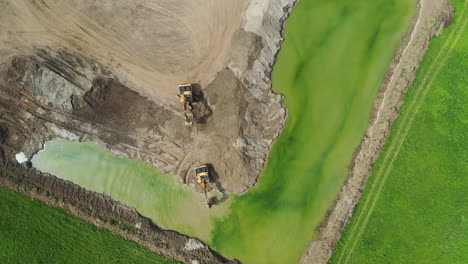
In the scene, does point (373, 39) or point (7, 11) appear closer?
point (7, 11)

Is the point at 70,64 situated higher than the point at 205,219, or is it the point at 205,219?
the point at 70,64

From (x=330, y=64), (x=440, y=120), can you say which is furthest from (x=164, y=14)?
(x=440, y=120)

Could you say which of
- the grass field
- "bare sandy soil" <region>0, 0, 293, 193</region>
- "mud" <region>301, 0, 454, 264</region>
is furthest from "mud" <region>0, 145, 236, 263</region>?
the grass field

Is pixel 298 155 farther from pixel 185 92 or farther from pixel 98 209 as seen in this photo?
pixel 98 209

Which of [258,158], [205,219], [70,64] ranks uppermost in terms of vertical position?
[70,64]

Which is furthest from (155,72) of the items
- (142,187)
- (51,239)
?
(51,239)

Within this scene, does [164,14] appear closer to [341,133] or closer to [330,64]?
[330,64]
